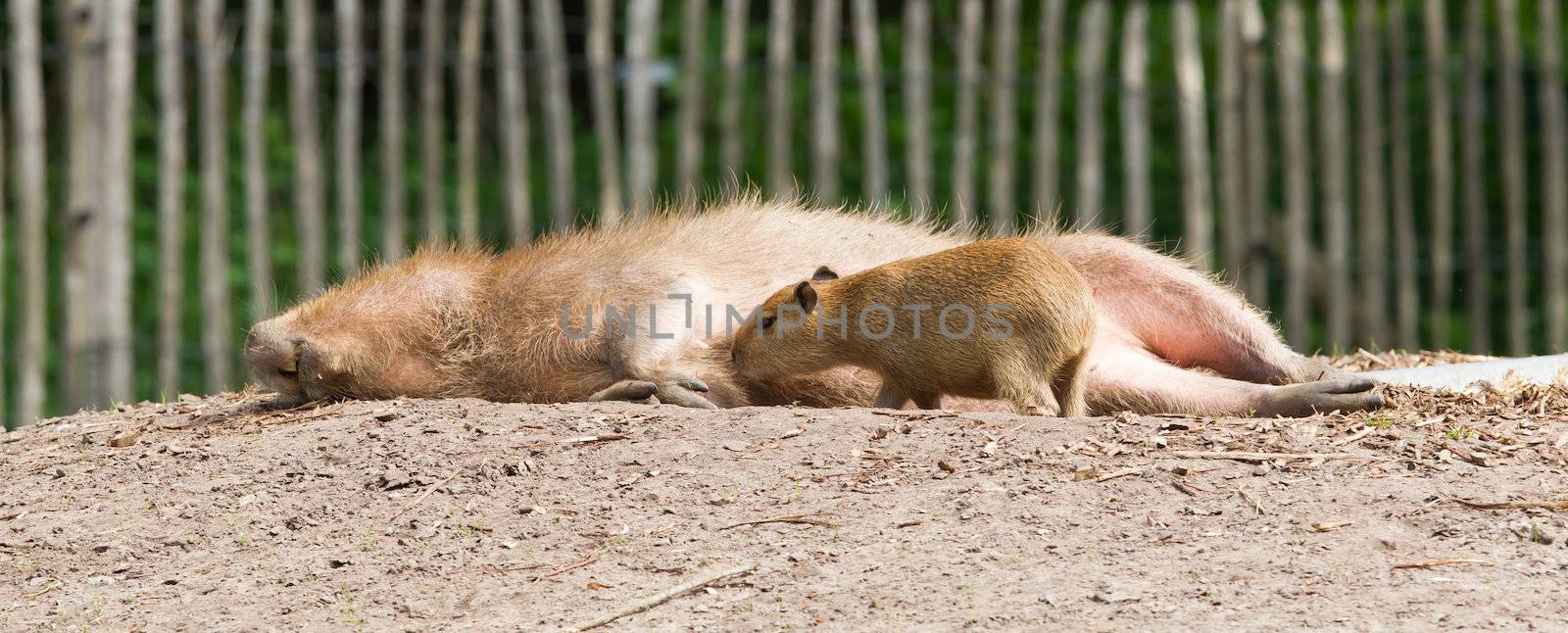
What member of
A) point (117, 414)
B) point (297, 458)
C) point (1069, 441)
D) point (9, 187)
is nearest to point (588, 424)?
point (297, 458)

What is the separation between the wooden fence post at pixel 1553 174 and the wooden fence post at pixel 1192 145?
6.73 feet

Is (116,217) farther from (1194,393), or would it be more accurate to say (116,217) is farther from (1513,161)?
(1513,161)

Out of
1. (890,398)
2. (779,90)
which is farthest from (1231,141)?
(890,398)

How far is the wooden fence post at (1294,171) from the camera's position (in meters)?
9.55

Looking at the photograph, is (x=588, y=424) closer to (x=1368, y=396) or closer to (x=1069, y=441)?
(x=1069, y=441)

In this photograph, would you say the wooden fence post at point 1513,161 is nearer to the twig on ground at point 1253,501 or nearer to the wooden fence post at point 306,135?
the wooden fence post at point 306,135

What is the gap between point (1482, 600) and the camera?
3.09 m

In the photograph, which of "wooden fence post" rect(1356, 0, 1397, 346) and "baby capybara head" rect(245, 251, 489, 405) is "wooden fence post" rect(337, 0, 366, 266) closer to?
"baby capybara head" rect(245, 251, 489, 405)

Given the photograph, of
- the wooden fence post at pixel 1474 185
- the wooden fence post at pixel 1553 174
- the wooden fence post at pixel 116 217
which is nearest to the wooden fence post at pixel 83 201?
the wooden fence post at pixel 116 217

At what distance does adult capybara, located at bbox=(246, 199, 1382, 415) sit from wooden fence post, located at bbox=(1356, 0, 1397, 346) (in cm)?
486

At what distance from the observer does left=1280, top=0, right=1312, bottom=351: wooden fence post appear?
31.3 ft

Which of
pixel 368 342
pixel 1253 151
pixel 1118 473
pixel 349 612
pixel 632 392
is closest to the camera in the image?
pixel 349 612

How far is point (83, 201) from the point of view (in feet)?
27.4

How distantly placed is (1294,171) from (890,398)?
5616 mm
